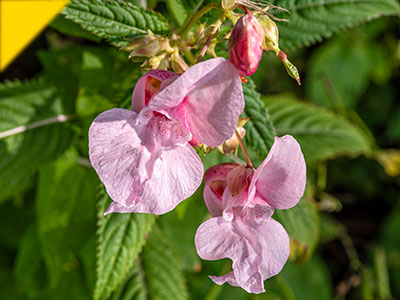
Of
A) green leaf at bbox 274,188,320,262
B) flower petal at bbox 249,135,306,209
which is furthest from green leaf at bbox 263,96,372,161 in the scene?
flower petal at bbox 249,135,306,209

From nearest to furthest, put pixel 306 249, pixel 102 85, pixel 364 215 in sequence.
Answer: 1. pixel 102 85
2. pixel 306 249
3. pixel 364 215

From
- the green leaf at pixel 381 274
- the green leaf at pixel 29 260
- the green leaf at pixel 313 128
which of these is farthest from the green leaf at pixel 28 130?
the green leaf at pixel 381 274

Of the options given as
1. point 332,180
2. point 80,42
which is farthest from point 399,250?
point 80,42

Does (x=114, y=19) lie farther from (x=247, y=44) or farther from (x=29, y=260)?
(x=29, y=260)

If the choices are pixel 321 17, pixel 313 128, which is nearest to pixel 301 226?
pixel 313 128

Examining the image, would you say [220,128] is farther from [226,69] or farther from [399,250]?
[399,250]
